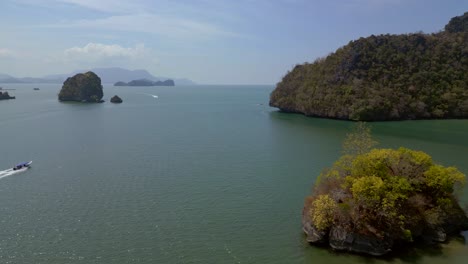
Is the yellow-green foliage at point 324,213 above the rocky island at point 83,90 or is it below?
below

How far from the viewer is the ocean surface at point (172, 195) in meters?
27.6

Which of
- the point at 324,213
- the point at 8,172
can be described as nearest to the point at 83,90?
the point at 8,172

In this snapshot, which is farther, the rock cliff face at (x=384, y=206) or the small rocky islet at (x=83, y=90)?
the small rocky islet at (x=83, y=90)

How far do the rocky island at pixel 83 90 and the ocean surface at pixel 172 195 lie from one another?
4269 inches

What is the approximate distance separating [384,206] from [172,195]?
22.2 m

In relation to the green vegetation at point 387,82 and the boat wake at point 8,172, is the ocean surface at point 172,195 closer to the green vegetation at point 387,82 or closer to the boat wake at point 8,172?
the boat wake at point 8,172

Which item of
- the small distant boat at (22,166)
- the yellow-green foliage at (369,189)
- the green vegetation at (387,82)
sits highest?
the green vegetation at (387,82)

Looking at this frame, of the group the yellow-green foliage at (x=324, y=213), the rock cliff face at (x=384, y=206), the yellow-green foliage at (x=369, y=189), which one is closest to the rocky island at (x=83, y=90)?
the rock cliff face at (x=384, y=206)

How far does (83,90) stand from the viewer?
185750mm

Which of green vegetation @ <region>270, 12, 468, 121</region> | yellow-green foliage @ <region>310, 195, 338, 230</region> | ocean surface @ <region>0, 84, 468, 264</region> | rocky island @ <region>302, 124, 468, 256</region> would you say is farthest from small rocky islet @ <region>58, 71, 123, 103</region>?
yellow-green foliage @ <region>310, 195, 338, 230</region>

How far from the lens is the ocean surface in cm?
2759

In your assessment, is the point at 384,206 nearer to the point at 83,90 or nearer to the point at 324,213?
the point at 324,213

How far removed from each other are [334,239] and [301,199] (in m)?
10.9

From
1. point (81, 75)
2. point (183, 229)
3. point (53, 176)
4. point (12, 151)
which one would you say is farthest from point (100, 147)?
point (81, 75)
